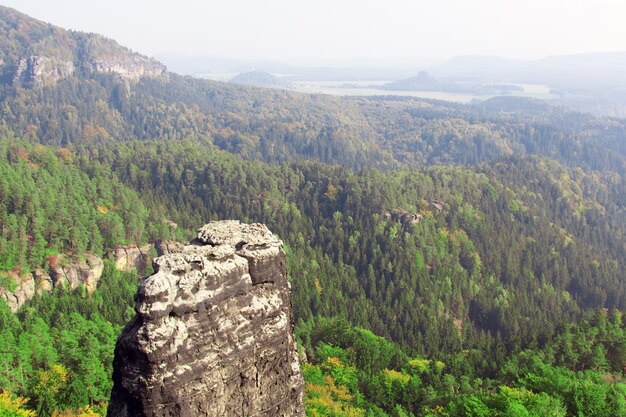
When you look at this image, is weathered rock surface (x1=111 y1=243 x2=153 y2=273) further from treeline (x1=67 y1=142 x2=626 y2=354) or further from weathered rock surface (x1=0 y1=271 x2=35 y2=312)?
treeline (x1=67 y1=142 x2=626 y2=354)

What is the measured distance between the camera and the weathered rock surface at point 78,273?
273ft

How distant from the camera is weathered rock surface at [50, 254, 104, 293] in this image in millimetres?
Result: 83062

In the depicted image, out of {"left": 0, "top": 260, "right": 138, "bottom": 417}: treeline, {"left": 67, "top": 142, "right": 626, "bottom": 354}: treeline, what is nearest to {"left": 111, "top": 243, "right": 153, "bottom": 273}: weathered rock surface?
{"left": 0, "top": 260, "right": 138, "bottom": 417}: treeline

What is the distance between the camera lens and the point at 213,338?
21672 millimetres

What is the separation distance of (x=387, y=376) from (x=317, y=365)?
835cm

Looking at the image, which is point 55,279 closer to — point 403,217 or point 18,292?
point 18,292

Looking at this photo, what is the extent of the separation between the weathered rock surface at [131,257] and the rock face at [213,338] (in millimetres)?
76076

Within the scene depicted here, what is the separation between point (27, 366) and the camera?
175 feet

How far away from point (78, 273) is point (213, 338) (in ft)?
237

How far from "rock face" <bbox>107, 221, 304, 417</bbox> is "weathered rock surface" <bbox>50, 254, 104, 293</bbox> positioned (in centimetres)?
6788

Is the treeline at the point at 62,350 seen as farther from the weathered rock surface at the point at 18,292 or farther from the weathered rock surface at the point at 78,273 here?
the weathered rock surface at the point at 78,273

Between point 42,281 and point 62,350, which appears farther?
point 42,281

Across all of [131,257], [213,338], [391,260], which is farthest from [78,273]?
[213,338]

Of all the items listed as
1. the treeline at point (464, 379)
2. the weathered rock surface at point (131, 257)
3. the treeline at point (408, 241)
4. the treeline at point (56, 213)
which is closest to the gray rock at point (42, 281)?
the treeline at point (56, 213)
